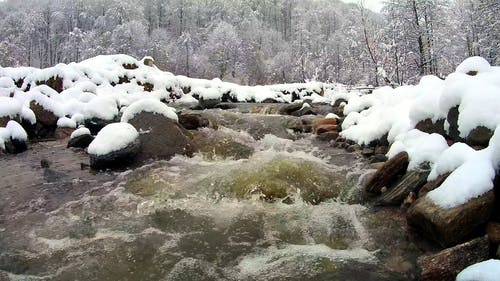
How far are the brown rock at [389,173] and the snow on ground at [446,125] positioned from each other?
0.14m

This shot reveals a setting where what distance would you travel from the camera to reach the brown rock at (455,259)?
3.76 metres

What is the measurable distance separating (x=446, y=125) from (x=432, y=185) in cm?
149

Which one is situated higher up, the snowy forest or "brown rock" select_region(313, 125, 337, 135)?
the snowy forest

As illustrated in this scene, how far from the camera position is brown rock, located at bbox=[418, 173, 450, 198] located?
198 inches

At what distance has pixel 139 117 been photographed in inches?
331

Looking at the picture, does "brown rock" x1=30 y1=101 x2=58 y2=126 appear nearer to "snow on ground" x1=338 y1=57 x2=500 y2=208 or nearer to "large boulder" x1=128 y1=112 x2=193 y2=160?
"large boulder" x1=128 y1=112 x2=193 y2=160

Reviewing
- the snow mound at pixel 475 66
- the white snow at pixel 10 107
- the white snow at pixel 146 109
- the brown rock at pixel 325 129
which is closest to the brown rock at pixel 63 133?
the white snow at pixel 10 107

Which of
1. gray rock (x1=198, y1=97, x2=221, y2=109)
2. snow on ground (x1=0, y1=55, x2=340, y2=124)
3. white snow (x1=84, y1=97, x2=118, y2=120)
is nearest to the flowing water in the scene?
→ white snow (x1=84, y1=97, x2=118, y2=120)

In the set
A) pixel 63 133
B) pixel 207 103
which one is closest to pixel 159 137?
pixel 63 133

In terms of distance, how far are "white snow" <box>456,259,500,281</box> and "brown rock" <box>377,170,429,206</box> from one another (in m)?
2.14

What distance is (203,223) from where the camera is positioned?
213 inches

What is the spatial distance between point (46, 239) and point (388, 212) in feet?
14.8

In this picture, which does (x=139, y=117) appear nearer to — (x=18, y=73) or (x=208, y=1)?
(x=18, y=73)

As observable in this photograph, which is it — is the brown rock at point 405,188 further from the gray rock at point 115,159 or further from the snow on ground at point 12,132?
the snow on ground at point 12,132
